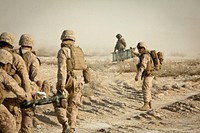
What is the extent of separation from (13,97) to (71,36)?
1.83 m

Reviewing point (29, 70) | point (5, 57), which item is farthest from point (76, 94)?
point (5, 57)

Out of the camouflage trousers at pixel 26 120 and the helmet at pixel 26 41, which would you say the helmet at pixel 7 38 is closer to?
the helmet at pixel 26 41

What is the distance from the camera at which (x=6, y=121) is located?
14.9ft

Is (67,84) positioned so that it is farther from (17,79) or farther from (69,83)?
(17,79)

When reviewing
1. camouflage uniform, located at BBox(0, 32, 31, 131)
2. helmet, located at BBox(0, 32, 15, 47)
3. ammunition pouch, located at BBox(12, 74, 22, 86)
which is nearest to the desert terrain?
camouflage uniform, located at BBox(0, 32, 31, 131)

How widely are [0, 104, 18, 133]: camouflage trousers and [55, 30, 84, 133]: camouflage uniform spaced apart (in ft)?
4.36

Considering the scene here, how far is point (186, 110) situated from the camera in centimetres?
832

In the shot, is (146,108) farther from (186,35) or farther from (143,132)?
(186,35)

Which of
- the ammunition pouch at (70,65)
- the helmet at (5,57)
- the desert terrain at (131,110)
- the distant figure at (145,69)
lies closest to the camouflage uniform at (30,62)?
the ammunition pouch at (70,65)

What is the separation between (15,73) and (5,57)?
27cm

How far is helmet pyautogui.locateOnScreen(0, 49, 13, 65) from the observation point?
467cm

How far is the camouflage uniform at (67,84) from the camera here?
598 centimetres

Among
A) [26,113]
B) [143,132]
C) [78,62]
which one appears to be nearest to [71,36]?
[78,62]

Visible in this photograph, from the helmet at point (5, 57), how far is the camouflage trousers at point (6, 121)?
540 millimetres
